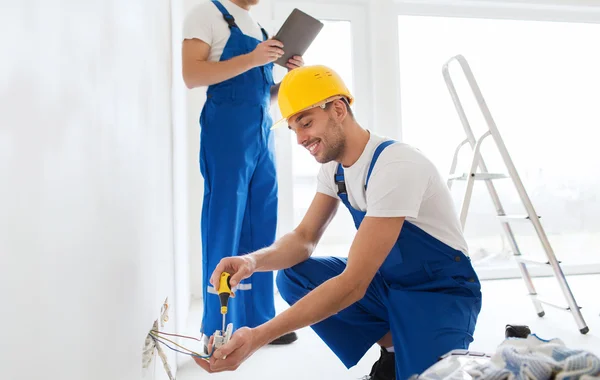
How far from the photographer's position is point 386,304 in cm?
138

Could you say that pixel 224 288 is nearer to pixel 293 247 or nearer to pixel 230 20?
pixel 293 247

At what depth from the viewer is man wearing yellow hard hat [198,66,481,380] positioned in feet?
3.73

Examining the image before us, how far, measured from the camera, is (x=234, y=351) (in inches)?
36.6

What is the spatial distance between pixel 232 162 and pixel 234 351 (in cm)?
87

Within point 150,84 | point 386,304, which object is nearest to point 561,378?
point 386,304

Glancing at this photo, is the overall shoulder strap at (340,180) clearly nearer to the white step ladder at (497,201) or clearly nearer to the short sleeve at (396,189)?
the short sleeve at (396,189)

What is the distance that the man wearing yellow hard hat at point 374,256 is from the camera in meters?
1.14

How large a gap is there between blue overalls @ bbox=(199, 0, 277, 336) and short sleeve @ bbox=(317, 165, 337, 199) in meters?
0.31

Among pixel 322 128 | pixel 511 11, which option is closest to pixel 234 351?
pixel 322 128

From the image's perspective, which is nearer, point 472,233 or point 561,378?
point 561,378

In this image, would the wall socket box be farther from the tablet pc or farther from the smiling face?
the tablet pc

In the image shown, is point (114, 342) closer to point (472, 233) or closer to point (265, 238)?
point (265, 238)

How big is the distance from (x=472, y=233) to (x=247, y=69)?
240 centimetres

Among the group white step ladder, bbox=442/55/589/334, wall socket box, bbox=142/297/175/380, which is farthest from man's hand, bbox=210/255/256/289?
white step ladder, bbox=442/55/589/334
